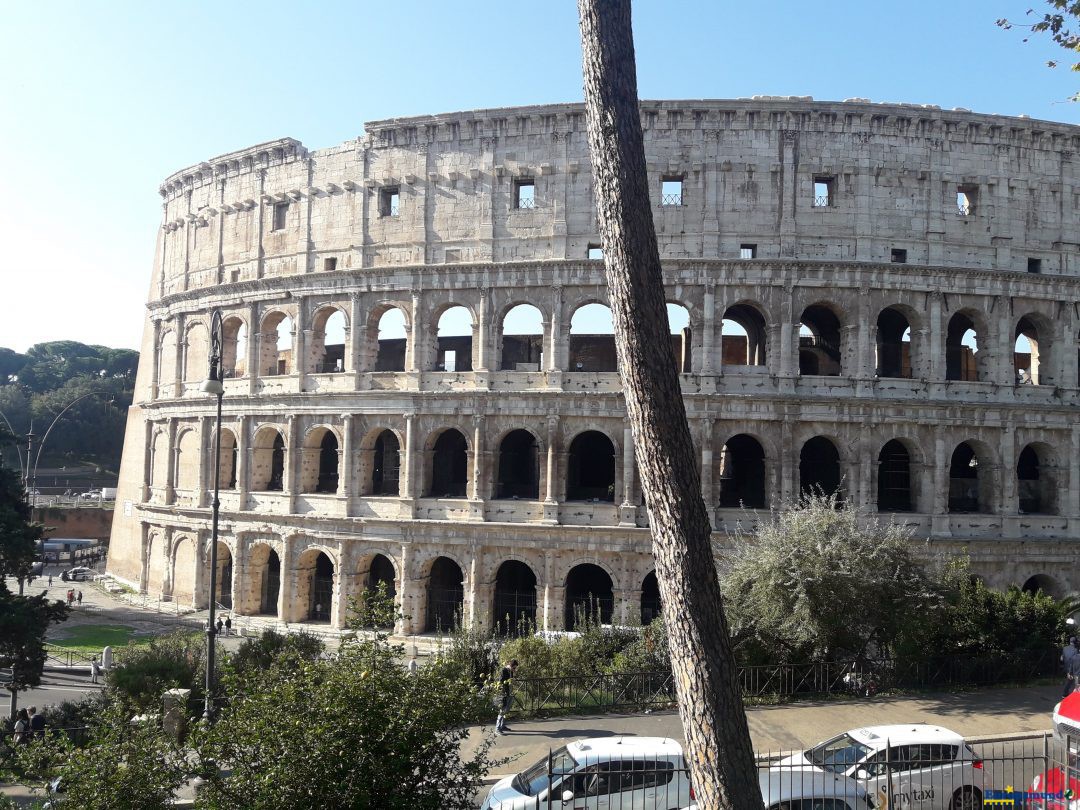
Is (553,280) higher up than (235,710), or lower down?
higher up

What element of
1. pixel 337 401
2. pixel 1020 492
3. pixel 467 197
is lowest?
pixel 1020 492

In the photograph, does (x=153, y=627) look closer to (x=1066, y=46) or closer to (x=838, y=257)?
(x=838, y=257)

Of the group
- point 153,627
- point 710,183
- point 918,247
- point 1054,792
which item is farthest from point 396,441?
point 1054,792

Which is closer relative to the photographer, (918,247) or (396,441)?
(918,247)

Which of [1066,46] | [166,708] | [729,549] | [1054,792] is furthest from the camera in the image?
[729,549]

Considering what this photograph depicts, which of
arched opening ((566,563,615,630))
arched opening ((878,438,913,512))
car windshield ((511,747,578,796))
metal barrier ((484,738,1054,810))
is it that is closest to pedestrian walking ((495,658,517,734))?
car windshield ((511,747,578,796))

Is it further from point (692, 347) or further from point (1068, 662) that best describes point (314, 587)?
point (1068, 662)

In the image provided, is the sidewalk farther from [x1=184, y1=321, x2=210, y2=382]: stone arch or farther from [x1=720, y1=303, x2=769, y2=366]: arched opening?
[x1=184, y1=321, x2=210, y2=382]: stone arch
